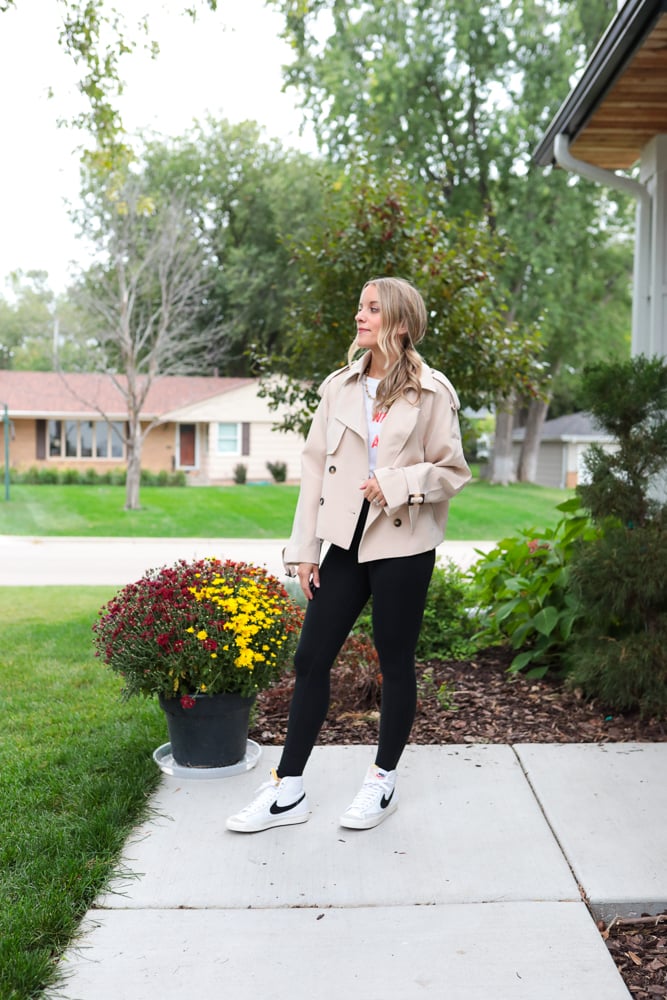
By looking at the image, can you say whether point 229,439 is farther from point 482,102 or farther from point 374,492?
point 374,492

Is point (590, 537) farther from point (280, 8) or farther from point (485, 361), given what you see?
point (280, 8)

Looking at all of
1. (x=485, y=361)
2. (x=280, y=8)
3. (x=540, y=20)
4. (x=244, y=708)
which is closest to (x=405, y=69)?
(x=540, y=20)

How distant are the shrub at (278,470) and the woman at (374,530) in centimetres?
2749

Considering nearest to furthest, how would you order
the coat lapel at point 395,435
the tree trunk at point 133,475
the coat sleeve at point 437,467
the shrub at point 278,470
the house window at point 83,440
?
the coat sleeve at point 437,467
the coat lapel at point 395,435
the tree trunk at point 133,475
the shrub at point 278,470
the house window at point 83,440

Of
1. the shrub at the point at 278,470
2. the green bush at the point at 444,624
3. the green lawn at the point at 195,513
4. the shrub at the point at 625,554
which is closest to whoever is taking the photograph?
the shrub at the point at 625,554

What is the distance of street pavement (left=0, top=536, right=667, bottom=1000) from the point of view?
2.34 meters

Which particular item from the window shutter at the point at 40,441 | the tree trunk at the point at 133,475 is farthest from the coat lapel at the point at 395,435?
the window shutter at the point at 40,441

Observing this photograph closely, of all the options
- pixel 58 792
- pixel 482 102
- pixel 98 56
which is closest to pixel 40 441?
pixel 482 102

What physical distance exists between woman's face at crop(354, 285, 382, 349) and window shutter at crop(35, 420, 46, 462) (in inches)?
1180

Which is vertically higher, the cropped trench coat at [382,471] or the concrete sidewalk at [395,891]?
the cropped trench coat at [382,471]

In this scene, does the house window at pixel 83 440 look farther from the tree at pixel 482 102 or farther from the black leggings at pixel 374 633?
the black leggings at pixel 374 633

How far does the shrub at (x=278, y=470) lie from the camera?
30.8 m

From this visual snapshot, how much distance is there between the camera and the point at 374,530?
318 cm

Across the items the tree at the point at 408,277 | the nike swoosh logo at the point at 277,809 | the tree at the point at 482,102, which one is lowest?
the nike swoosh logo at the point at 277,809
